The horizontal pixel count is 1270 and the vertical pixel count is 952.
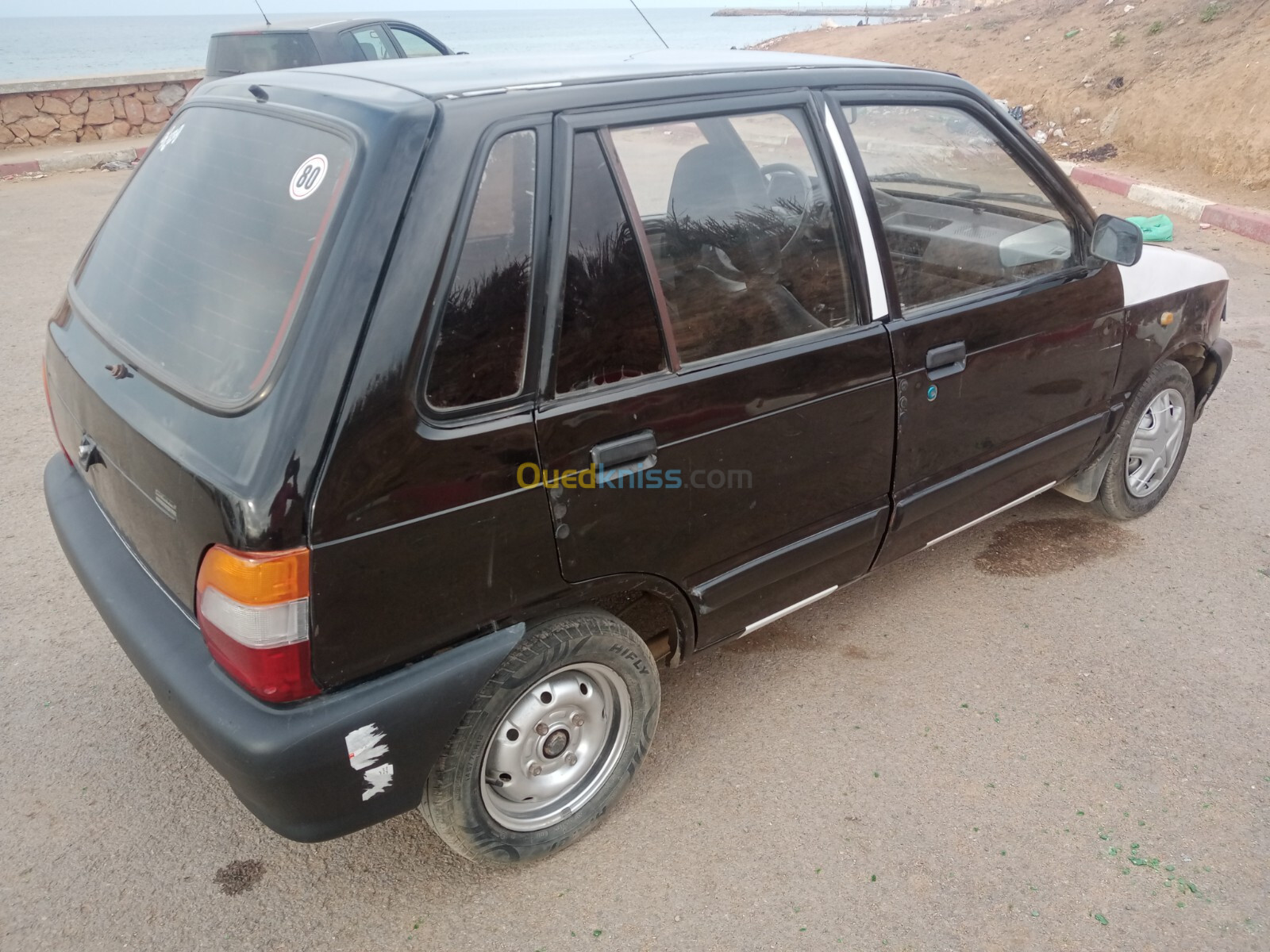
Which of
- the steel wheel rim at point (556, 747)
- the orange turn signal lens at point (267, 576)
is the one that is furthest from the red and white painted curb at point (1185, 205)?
the orange turn signal lens at point (267, 576)

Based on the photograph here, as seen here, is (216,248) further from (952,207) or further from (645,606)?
(952,207)

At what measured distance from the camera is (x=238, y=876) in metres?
2.28

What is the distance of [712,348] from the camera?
7.36 feet

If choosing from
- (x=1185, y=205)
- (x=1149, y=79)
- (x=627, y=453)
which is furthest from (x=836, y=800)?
(x=1149, y=79)

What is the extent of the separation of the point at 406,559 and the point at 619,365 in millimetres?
641

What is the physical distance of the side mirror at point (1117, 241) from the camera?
2.91m

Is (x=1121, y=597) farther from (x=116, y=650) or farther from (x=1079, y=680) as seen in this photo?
(x=116, y=650)

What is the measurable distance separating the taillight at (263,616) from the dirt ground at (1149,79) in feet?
31.7

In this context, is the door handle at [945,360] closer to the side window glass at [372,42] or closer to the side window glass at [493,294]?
the side window glass at [493,294]

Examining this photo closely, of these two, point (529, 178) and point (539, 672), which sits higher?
point (529, 178)

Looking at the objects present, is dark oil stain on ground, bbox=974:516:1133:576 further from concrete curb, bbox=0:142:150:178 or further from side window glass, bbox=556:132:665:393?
concrete curb, bbox=0:142:150:178

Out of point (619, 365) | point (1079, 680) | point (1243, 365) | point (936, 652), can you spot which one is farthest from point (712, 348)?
point (1243, 365)

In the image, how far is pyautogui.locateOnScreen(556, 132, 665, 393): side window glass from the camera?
6.54 ft

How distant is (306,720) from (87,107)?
14.4 metres
